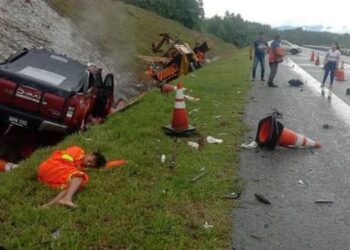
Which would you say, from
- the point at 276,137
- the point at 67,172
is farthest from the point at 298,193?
the point at 67,172

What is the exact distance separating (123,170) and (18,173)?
4.16 ft

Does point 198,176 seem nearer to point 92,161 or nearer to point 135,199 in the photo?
point 135,199

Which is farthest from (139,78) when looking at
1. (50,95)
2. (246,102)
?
(50,95)

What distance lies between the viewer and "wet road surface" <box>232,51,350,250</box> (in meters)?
4.59

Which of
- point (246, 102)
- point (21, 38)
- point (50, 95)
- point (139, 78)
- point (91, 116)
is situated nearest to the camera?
point (50, 95)

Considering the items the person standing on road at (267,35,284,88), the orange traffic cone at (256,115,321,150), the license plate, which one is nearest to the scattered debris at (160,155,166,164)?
the orange traffic cone at (256,115,321,150)

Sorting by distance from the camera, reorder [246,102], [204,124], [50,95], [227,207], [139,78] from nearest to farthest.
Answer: [227,207]
[50,95]
[204,124]
[246,102]
[139,78]

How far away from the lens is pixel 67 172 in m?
5.59

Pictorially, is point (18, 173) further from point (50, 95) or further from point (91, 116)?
point (91, 116)

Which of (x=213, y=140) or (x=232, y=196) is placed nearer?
(x=232, y=196)

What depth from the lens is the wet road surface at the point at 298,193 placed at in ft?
15.1

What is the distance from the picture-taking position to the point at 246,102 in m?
12.6

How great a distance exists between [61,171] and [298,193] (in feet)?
8.96


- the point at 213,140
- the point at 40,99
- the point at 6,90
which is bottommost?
the point at 213,140
